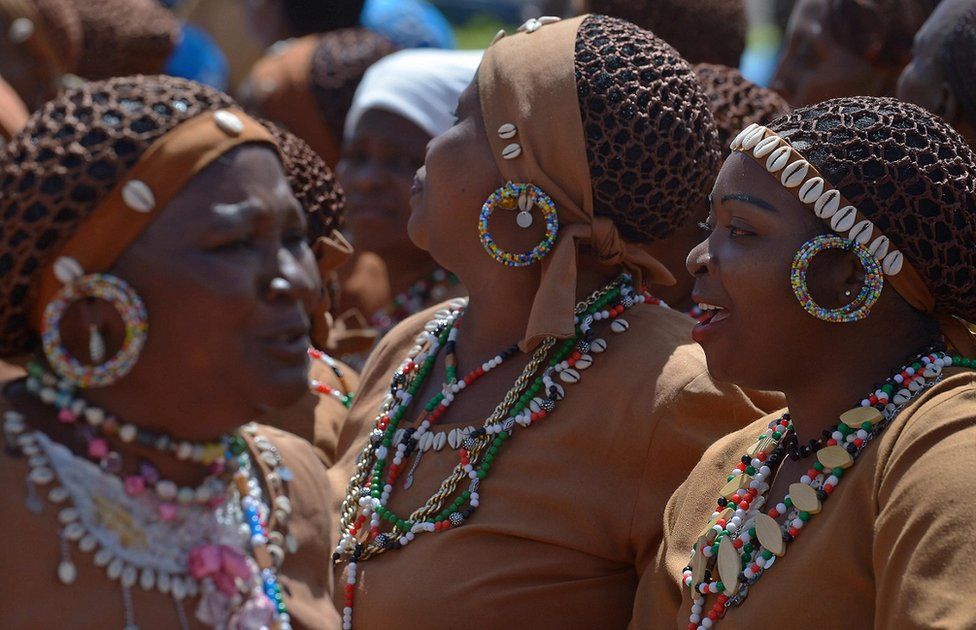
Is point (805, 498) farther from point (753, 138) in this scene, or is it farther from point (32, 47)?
point (32, 47)

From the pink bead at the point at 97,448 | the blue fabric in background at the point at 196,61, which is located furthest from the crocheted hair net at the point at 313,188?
the blue fabric in background at the point at 196,61

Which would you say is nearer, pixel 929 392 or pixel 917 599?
pixel 917 599

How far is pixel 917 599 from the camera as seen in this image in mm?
2465

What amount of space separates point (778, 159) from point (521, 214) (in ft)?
2.95

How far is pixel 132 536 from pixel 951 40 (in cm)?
300

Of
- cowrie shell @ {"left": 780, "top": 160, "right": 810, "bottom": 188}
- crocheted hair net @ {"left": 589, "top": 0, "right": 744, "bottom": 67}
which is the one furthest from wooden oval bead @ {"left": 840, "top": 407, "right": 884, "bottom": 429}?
crocheted hair net @ {"left": 589, "top": 0, "right": 744, "bottom": 67}

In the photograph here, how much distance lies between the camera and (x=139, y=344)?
2645 mm

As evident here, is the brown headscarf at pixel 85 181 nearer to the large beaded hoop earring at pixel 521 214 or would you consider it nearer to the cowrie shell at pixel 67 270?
the cowrie shell at pixel 67 270

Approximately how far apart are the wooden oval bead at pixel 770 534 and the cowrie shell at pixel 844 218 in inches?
25.8

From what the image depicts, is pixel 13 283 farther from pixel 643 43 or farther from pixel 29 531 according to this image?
pixel 643 43

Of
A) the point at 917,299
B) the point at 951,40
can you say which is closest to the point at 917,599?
the point at 917,299

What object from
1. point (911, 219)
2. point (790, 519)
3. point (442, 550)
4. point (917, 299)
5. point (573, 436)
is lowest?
point (442, 550)

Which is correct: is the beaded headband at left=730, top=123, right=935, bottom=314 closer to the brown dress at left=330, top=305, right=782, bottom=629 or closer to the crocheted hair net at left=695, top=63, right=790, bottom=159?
the brown dress at left=330, top=305, right=782, bottom=629

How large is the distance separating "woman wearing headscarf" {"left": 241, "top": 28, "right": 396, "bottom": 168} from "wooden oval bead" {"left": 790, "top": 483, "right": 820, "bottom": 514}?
4629 millimetres
